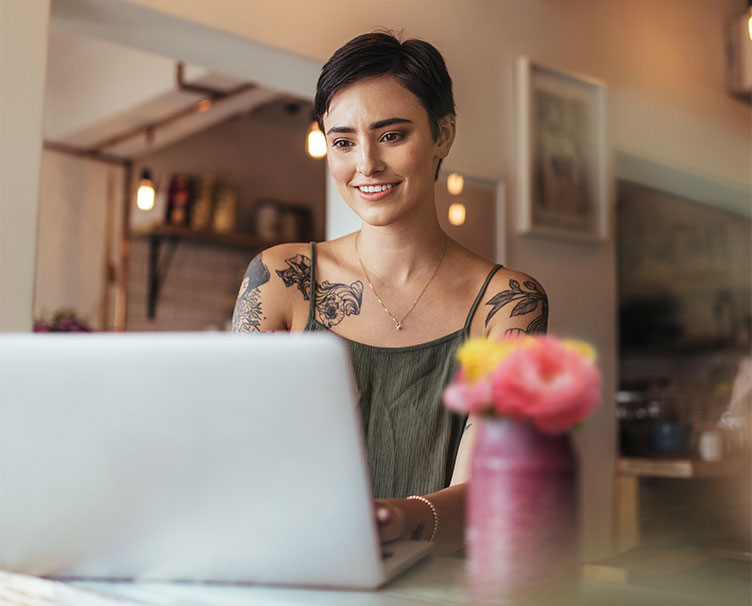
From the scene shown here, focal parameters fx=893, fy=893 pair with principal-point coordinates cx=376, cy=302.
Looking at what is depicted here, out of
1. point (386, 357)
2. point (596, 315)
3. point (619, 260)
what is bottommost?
point (386, 357)

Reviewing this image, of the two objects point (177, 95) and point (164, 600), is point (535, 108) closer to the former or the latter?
point (177, 95)

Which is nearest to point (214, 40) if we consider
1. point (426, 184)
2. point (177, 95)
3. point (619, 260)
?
point (426, 184)

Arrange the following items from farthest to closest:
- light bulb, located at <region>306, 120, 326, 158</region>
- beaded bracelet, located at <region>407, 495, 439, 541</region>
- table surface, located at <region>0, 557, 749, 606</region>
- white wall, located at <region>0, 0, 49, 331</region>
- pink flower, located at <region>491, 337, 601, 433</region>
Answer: light bulb, located at <region>306, 120, 326, 158</region>
white wall, located at <region>0, 0, 49, 331</region>
beaded bracelet, located at <region>407, 495, 439, 541</region>
table surface, located at <region>0, 557, 749, 606</region>
pink flower, located at <region>491, 337, 601, 433</region>

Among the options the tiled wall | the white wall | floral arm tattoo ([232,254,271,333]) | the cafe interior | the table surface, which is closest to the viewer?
the table surface

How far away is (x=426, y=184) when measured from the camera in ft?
4.63

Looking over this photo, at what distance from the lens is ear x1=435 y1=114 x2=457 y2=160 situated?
1.47 metres

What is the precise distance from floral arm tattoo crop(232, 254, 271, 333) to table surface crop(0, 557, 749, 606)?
0.71 meters

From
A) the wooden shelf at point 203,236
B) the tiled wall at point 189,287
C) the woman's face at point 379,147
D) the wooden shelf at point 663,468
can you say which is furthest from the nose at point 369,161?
the tiled wall at point 189,287

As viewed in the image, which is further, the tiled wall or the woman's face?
the tiled wall

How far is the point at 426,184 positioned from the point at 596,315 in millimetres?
2271

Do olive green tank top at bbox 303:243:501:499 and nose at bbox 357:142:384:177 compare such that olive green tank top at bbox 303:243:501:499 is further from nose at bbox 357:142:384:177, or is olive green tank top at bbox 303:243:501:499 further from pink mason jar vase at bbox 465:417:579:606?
pink mason jar vase at bbox 465:417:579:606

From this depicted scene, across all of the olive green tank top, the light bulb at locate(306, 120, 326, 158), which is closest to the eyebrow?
the olive green tank top

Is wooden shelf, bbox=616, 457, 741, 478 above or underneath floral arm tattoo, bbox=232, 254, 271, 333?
underneath

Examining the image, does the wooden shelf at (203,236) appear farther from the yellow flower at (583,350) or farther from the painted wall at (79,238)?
the yellow flower at (583,350)
